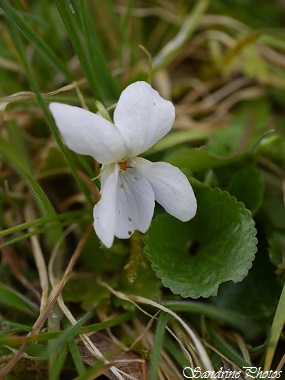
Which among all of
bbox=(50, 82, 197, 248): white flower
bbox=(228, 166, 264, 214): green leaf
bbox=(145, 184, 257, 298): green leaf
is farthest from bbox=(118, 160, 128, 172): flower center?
bbox=(228, 166, 264, 214): green leaf

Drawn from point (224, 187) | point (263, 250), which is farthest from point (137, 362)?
point (224, 187)

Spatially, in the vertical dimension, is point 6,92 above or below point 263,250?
above

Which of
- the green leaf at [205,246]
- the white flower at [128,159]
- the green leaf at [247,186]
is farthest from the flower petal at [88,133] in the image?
the green leaf at [247,186]

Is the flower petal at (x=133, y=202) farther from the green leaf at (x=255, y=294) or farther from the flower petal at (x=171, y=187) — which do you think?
the green leaf at (x=255, y=294)

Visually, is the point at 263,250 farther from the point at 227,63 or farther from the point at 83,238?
the point at 227,63

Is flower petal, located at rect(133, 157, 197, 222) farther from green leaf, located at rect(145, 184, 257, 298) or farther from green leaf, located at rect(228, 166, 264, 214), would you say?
green leaf, located at rect(228, 166, 264, 214)
